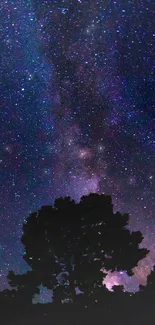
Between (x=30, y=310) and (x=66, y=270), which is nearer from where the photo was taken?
(x=30, y=310)

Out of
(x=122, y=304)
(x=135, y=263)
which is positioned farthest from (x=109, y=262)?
(x=122, y=304)

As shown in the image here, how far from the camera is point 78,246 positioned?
3588cm

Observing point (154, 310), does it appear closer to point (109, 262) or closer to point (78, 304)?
point (78, 304)

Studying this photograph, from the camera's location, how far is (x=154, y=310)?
88.2 feet

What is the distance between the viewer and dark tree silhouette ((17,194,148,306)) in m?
35.3

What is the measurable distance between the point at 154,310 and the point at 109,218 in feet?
40.1

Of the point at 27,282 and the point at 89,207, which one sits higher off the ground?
the point at 89,207

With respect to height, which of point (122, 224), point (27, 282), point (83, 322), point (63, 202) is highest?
point (63, 202)

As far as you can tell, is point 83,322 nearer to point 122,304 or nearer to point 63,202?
point 122,304

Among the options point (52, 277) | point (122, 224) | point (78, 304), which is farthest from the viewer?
point (122, 224)

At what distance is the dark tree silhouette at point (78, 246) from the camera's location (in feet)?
116

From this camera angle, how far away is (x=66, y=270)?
118 ft

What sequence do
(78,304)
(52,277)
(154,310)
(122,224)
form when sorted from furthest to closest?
(122,224) < (52,277) < (78,304) < (154,310)

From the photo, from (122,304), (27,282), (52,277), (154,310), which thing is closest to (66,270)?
(52,277)
